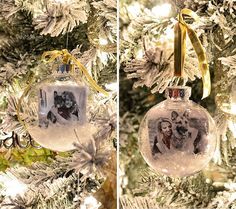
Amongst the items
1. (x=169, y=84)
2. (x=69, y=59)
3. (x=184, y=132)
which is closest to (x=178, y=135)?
(x=184, y=132)

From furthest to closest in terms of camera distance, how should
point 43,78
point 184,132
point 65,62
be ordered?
point 43,78 → point 65,62 → point 184,132

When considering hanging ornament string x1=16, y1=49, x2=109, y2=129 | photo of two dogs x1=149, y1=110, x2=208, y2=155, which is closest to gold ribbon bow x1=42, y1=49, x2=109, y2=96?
hanging ornament string x1=16, y1=49, x2=109, y2=129

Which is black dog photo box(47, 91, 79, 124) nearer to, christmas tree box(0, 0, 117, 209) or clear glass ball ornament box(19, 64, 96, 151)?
clear glass ball ornament box(19, 64, 96, 151)

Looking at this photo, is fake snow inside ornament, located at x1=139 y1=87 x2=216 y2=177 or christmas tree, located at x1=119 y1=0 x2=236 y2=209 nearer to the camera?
fake snow inside ornament, located at x1=139 y1=87 x2=216 y2=177

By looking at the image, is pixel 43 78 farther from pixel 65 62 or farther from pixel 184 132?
pixel 184 132

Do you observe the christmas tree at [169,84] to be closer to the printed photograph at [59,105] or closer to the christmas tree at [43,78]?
the christmas tree at [43,78]

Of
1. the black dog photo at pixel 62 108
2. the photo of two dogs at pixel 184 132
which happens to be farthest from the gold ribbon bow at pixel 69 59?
the photo of two dogs at pixel 184 132

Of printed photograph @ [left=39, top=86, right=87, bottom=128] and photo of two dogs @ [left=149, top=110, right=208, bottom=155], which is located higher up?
printed photograph @ [left=39, top=86, right=87, bottom=128]
